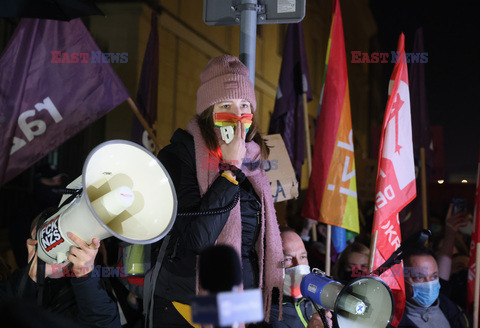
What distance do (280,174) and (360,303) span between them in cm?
153

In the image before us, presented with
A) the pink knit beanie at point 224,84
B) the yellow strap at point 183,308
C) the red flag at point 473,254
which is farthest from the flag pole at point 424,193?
the yellow strap at point 183,308

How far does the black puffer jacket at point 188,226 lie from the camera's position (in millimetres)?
1908

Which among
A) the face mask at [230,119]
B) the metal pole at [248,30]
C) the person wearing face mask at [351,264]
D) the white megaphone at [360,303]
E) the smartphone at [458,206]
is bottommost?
the person wearing face mask at [351,264]

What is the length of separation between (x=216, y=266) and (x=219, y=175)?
3.42 ft

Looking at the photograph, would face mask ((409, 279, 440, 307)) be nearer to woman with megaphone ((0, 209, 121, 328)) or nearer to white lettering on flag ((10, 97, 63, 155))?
woman with megaphone ((0, 209, 121, 328))

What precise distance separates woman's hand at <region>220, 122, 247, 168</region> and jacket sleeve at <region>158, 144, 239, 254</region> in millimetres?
123

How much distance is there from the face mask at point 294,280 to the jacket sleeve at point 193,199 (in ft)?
3.78

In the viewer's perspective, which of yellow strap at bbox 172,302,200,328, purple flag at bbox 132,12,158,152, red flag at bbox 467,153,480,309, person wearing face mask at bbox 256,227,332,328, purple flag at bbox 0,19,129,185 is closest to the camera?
yellow strap at bbox 172,302,200,328

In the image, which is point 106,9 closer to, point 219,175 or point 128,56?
point 128,56

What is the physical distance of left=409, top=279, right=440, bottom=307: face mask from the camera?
3715 millimetres

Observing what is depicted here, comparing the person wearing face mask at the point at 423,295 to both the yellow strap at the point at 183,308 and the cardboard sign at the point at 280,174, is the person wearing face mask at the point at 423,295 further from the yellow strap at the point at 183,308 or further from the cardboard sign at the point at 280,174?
the yellow strap at the point at 183,308

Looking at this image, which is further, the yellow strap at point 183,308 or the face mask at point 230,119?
the face mask at point 230,119

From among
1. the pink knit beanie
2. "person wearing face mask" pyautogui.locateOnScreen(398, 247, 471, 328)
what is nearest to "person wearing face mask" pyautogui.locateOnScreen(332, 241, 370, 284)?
"person wearing face mask" pyautogui.locateOnScreen(398, 247, 471, 328)

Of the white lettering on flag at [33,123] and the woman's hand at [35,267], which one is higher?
the white lettering on flag at [33,123]
